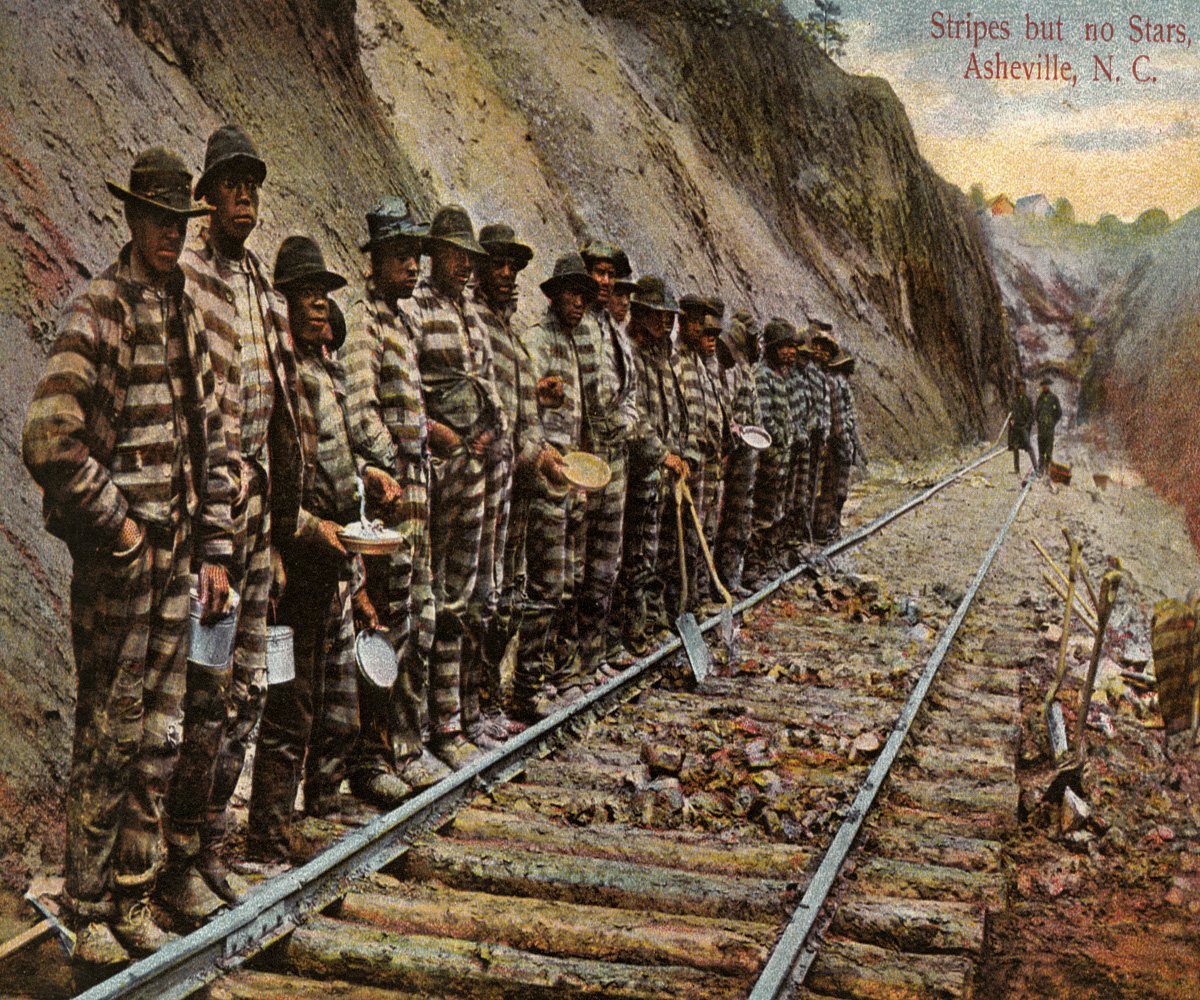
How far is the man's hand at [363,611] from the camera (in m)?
4.74

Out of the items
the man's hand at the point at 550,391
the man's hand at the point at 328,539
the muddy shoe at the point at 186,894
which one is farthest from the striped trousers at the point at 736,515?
the muddy shoe at the point at 186,894

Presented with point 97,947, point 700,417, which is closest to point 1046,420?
point 700,417

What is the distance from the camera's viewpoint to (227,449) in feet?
12.3

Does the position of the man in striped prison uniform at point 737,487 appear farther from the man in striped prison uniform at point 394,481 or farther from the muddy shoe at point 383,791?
the muddy shoe at point 383,791

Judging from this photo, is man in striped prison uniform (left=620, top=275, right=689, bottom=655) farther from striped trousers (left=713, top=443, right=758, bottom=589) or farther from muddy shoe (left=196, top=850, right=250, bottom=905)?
muddy shoe (left=196, top=850, right=250, bottom=905)

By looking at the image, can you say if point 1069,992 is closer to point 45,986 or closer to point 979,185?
point 45,986

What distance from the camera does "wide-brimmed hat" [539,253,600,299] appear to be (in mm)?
6656

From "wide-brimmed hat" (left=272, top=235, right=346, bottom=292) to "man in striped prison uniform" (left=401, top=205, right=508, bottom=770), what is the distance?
1009mm

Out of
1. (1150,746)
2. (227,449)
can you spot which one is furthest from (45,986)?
(1150,746)

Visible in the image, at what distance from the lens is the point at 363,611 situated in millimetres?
4777

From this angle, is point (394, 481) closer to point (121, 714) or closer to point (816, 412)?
point (121, 714)

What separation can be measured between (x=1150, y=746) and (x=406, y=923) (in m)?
4.30

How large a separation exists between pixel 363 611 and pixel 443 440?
3.56ft

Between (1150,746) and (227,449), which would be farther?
(1150,746)
